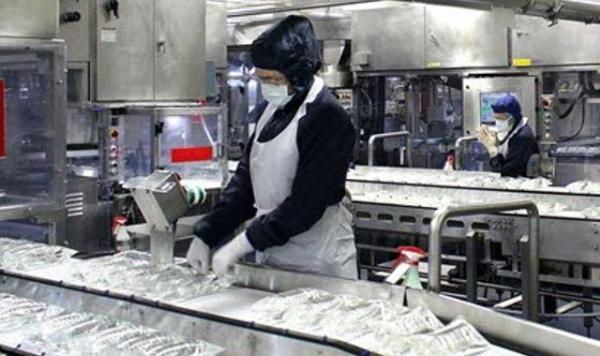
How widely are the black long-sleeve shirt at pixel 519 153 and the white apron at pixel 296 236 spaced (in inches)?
129

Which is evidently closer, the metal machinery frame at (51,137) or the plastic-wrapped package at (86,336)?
the plastic-wrapped package at (86,336)

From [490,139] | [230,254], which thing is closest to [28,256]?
[230,254]

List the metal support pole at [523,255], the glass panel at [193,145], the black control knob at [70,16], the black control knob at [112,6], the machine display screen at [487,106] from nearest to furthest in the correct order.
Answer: the metal support pole at [523,255]
the black control knob at [70,16]
the black control knob at [112,6]
the glass panel at [193,145]
the machine display screen at [487,106]

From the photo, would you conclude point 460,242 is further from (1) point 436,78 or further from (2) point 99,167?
(1) point 436,78

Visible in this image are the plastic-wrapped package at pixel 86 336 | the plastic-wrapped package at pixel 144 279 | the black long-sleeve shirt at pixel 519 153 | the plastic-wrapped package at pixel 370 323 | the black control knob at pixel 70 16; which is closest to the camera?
the plastic-wrapped package at pixel 370 323

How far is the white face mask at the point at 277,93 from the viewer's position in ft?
8.45

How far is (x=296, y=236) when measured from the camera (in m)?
2.50

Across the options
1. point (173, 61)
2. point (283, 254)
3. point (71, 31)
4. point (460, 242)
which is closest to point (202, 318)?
point (283, 254)

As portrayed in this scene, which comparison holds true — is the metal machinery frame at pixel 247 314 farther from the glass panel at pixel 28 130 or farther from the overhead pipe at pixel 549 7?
the overhead pipe at pixel 549 7

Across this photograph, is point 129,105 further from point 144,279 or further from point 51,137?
point 144,279

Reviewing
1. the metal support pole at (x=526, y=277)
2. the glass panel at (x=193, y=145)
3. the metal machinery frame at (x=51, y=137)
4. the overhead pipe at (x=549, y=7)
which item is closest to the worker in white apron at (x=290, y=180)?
the metal machinery frame at (x=51, y=137)

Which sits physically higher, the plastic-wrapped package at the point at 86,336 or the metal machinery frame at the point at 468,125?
the metal machinery frame at the point at 468,125

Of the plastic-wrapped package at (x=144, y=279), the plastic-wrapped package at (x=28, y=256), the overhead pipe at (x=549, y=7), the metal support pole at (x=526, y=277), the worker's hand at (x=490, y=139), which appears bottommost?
the metal support pole at (x=526, y=277)

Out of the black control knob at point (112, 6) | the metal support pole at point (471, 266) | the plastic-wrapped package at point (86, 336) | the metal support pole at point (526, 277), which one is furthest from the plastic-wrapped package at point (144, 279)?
the black control knob at point (112, 6)
